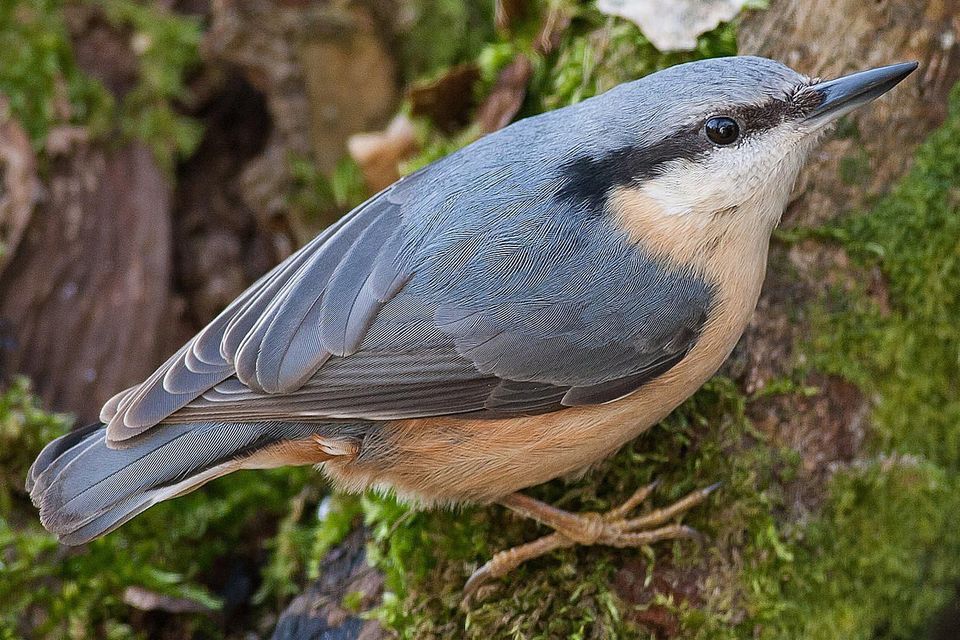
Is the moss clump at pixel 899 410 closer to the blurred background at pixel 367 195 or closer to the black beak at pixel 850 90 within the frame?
the blurred background at pixel 367 195

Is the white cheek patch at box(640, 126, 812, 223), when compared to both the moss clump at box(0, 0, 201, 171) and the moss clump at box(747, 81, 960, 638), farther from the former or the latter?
the moss clump at box(0, 0, 201, 171)

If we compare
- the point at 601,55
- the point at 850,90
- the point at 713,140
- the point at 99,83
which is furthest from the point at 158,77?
the point at 850,90

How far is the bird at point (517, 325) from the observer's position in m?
2.52

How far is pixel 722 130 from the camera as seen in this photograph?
8.26ft

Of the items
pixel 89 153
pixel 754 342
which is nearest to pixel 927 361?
pixel 754 342

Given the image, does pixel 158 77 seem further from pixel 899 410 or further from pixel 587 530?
pixel 899 410

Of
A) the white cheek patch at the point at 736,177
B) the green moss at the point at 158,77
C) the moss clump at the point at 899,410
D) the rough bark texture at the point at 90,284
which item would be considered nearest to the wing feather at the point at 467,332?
the white cheek patch at the point at 736,177

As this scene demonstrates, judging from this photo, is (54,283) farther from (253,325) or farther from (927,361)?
(927,361)

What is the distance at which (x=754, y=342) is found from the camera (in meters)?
2.95

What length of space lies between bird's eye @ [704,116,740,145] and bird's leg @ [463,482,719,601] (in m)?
0.97

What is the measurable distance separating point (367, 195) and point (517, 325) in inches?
73.2

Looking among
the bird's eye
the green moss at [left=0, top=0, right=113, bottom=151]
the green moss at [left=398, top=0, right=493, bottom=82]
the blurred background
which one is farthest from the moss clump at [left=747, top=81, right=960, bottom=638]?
the green moss at [left=0, top=0, right=113, bottom=151]

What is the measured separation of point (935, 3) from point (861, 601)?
72.5 inches

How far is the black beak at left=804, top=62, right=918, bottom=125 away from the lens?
2479mm
